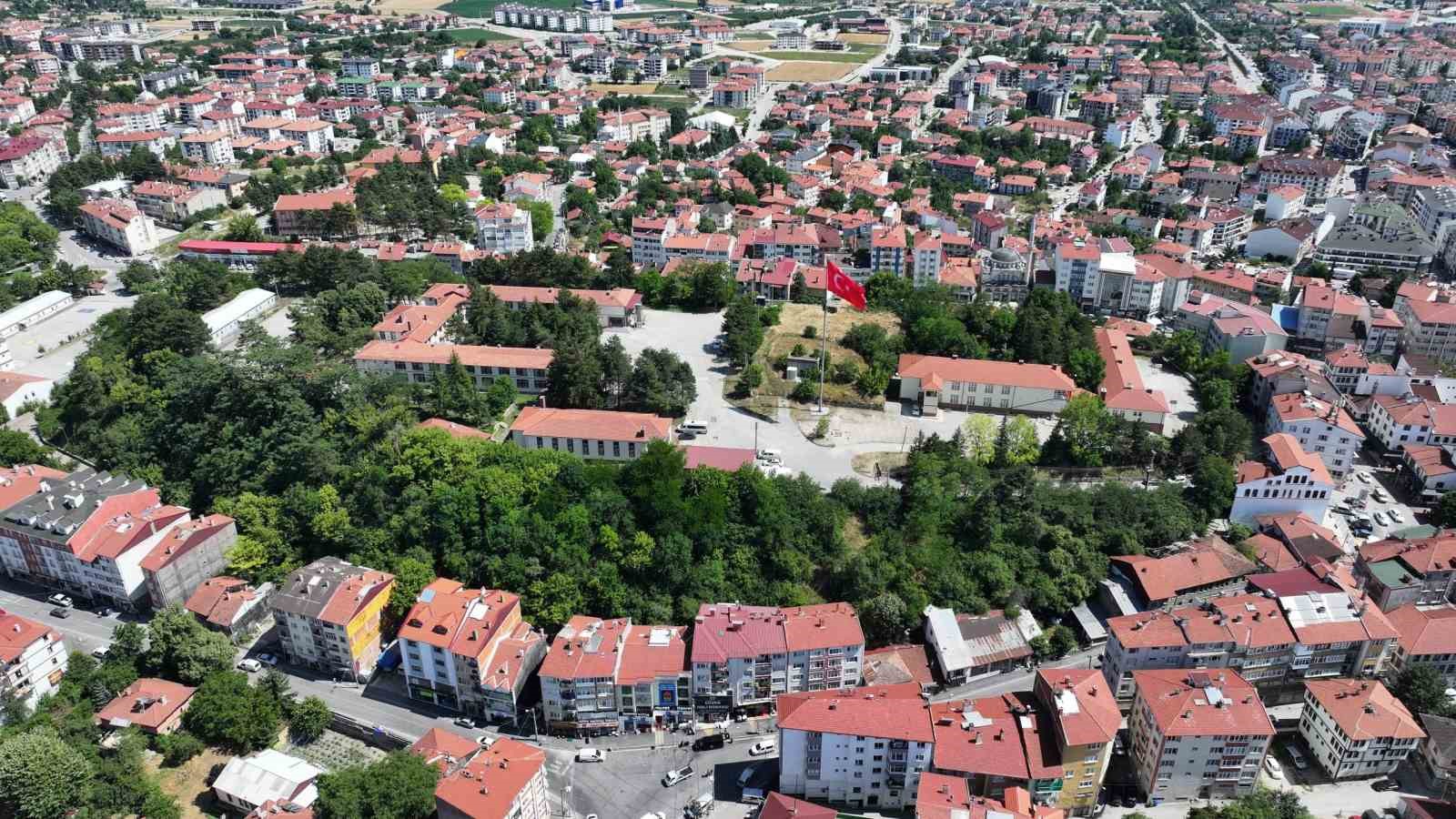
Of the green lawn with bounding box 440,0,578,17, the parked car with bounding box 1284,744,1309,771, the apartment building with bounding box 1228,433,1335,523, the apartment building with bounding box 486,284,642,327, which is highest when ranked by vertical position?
the green lawn with bounding box 440,0,578,17

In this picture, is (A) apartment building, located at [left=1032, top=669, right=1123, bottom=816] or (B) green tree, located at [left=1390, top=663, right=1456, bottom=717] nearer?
(A) apartment building, located at [left=1032, top=669, right=1123, bottom=816]

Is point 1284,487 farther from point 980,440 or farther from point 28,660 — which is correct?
point 28,660

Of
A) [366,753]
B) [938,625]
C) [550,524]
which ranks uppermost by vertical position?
[550,524]

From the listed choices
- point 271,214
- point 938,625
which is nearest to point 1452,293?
point 938,625

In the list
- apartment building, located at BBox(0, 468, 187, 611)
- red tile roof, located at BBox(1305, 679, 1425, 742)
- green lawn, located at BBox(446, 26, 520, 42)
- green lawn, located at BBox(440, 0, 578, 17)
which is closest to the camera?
red tile roof, located at BBox(1305, 679, 1425, 742)

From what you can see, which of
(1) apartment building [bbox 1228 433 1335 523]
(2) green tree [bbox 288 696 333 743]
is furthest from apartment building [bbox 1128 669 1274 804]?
(2) green tree [bbox 288 696 333 743]

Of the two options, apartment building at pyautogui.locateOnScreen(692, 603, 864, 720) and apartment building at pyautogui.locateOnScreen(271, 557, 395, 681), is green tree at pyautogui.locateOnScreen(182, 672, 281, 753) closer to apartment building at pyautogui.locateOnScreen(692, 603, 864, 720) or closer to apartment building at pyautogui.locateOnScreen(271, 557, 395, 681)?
apartment building at pyautogui.locateOnScreen(271, 557, 395, 681)

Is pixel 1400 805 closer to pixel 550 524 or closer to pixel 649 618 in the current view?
pixel 649 618
